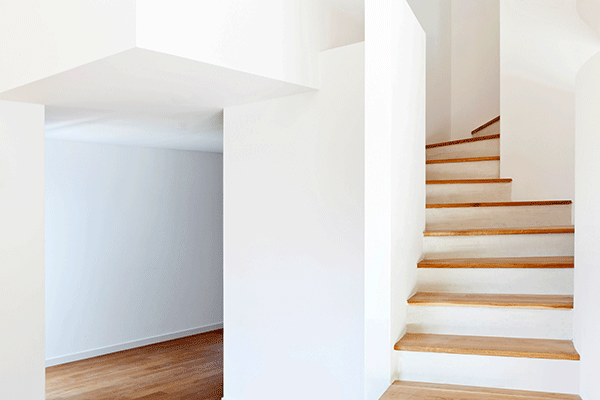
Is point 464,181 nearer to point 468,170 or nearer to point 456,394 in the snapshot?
point 468,170

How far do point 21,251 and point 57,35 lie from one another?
63.5 inches

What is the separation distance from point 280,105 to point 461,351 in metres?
2.08

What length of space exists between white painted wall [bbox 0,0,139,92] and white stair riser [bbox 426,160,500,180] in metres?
2.51

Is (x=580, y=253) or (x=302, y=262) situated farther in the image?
(x=302, y=262)

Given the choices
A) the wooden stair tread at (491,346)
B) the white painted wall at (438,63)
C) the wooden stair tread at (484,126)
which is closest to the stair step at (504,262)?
the wooden stair tread at (491,346)

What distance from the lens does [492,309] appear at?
8.30ft

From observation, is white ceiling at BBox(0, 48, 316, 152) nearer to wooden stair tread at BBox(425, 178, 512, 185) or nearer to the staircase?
wooden stair tread at BBox(425, 178, 512, 185)

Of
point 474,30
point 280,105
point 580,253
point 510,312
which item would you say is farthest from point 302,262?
point 474,30

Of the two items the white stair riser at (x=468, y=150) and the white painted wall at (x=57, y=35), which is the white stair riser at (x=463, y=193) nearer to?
the white stair riser at (x=468, y=150)

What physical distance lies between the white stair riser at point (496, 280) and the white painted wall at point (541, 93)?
57.6 inches

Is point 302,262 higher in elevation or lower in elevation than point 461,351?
higher

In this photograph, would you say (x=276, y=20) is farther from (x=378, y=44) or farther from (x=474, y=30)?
(x=474, y=30)

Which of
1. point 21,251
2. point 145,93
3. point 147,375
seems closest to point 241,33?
point 145,93

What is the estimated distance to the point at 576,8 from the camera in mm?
3883
